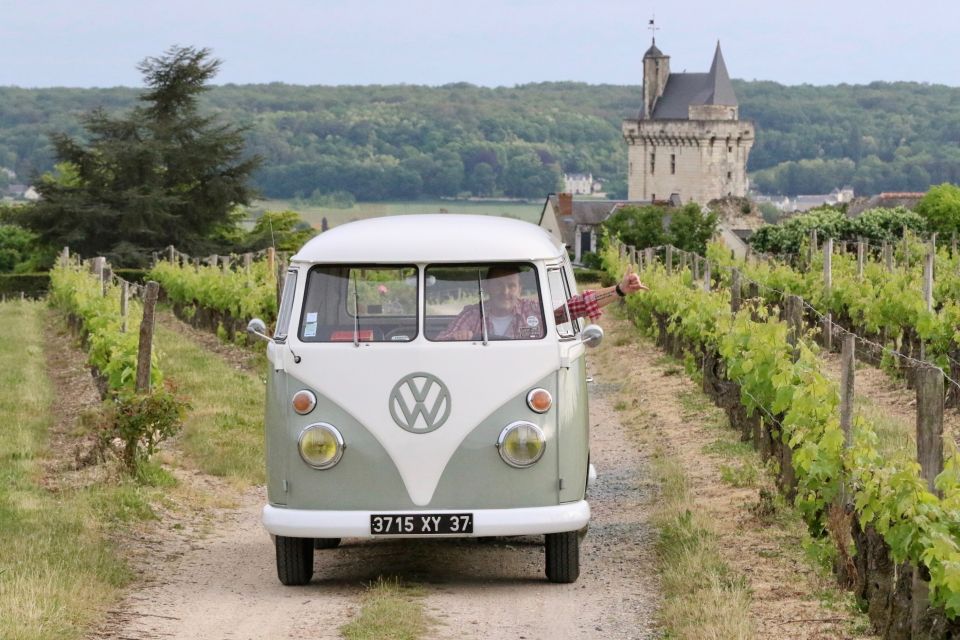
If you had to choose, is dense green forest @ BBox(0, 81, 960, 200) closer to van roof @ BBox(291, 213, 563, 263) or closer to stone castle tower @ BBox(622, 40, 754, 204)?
stone castle tower @ BBox(622, 40, 754, 204)

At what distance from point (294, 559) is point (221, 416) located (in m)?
7.16

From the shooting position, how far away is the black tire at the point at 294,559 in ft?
26.9

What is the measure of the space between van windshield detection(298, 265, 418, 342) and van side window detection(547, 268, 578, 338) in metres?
0.74

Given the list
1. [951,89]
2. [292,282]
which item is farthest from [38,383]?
[951,89]

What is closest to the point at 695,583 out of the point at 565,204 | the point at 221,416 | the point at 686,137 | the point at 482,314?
the point at 482,314

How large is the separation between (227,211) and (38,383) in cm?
4986

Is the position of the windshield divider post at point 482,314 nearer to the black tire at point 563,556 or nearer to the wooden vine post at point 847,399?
the black tire at point 563,556

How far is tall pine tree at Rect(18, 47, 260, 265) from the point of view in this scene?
6488 centimetres

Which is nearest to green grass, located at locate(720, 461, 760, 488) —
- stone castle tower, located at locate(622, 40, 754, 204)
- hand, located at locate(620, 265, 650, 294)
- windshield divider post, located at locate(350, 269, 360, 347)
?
Result: hand, located at locate(620, 265, 650, 294)

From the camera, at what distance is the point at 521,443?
7.88 meters

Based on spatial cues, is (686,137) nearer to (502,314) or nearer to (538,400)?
(502,314)

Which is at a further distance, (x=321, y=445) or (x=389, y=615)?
(x=321, y=445)

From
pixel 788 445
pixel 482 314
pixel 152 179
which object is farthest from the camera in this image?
pixel 152 179

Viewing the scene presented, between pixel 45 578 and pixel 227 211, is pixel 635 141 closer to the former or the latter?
pixel 227 211
